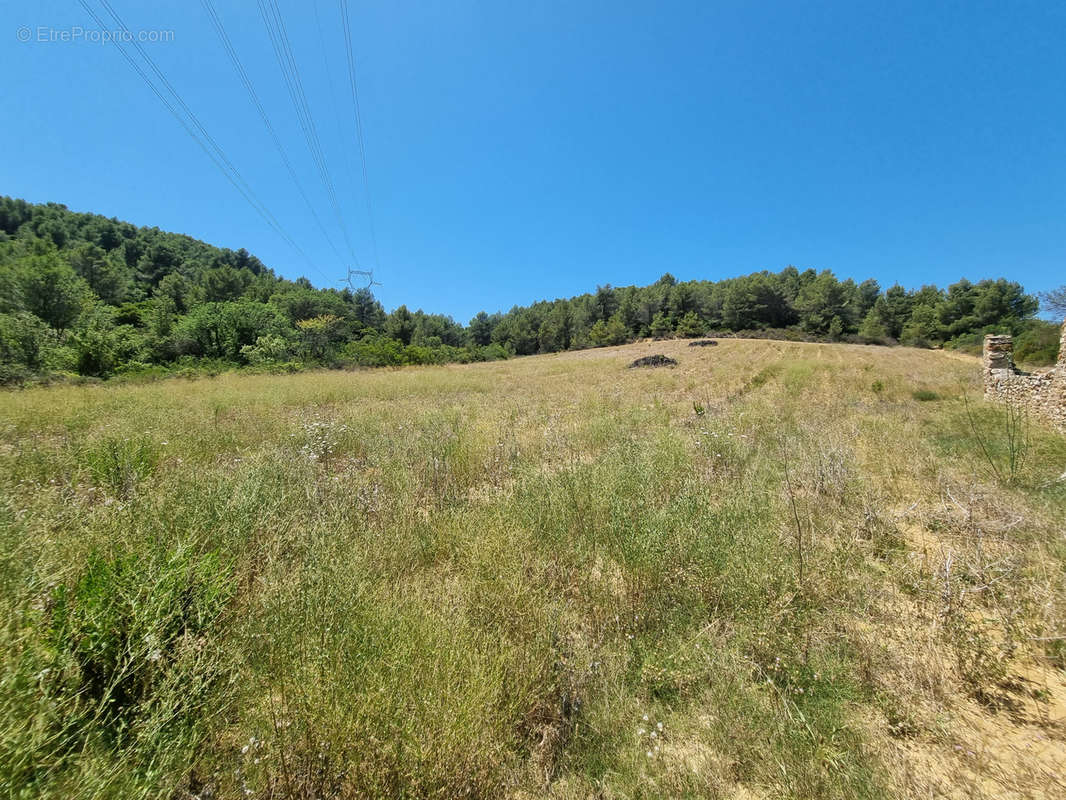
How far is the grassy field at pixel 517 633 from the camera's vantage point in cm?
144

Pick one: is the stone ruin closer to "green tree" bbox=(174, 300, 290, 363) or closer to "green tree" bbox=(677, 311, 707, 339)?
"green tree" bbox=(677, 311, 707, 339)

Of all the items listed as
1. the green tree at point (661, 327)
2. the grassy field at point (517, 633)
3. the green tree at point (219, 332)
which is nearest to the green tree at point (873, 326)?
the green tree at point (661, 327)

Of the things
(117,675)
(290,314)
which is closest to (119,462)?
(117,675)

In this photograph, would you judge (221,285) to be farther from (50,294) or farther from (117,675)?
(117,675)

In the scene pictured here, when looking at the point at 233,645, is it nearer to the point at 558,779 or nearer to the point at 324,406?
the point at 558,779

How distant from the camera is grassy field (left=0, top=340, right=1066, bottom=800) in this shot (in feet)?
Result: 4.74

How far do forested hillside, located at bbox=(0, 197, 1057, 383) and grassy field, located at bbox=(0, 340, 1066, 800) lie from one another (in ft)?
61.2

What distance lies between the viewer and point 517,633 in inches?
83.0

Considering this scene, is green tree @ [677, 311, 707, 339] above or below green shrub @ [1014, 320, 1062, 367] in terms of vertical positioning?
above

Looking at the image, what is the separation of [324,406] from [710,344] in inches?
1154

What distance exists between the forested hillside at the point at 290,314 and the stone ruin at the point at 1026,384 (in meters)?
18.0

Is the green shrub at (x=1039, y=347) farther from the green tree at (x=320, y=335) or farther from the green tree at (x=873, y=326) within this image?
the green tree at (x=320, y=335)

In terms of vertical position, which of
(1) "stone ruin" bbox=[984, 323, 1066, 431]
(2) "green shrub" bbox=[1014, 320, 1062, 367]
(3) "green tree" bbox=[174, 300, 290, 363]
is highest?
(3) "green tree" bbox=[174, 300, 290, 363]

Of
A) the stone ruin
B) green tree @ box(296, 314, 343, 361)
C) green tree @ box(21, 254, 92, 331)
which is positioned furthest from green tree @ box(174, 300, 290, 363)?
the stone ruin
